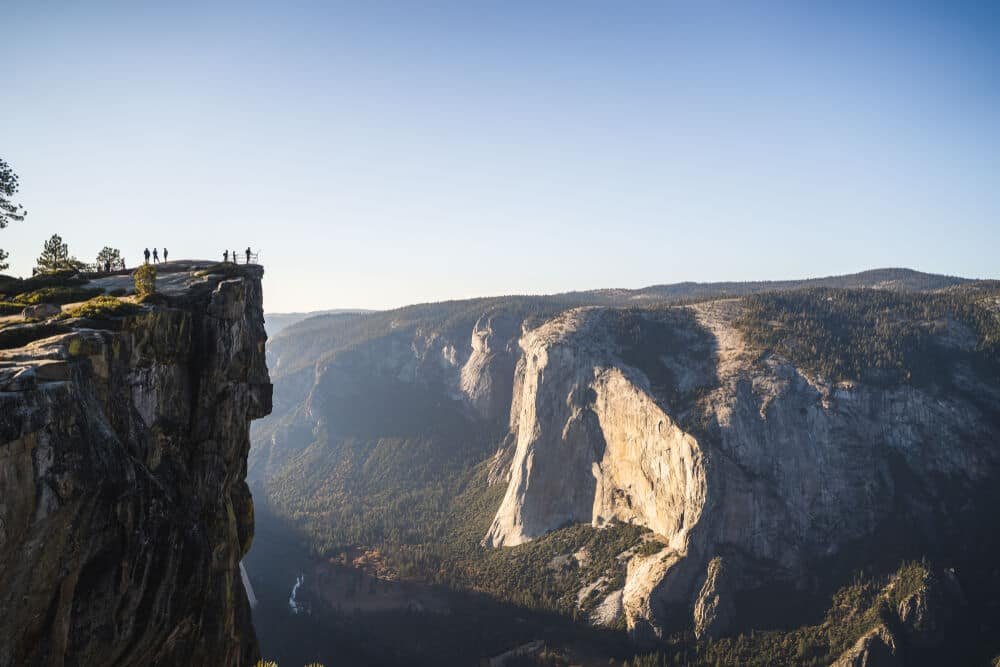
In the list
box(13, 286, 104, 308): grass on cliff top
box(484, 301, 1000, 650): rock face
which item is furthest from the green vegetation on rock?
box(13, 286, 104, 308): grass on cliff top

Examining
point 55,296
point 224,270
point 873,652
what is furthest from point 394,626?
point 55,296

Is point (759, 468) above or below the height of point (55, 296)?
below

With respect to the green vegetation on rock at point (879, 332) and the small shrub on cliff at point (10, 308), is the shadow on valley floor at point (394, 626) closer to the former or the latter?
the green vegetation on rock at point (879, 332)

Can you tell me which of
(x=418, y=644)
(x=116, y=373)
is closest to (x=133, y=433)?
(x=116, y=373)

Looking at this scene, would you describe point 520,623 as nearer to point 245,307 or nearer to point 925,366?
point 245,307

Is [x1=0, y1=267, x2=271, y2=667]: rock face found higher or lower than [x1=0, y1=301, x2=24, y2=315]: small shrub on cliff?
lower

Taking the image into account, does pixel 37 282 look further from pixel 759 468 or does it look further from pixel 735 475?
pixel 759 468

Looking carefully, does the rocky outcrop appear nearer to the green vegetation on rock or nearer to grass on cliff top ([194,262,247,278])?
the green vegetation on rock
